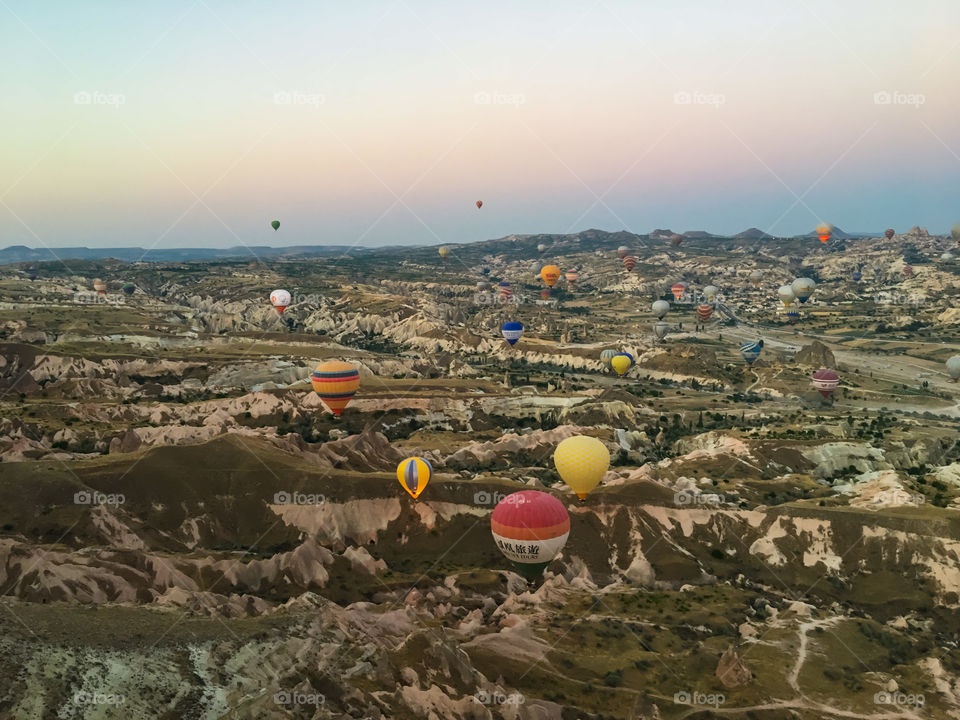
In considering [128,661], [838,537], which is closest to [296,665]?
[128,661]

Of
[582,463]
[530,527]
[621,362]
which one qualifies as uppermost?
[621,362]

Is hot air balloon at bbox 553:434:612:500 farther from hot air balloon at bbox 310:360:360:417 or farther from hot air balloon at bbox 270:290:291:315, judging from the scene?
hot air balloon at bbox 270:290:291:315

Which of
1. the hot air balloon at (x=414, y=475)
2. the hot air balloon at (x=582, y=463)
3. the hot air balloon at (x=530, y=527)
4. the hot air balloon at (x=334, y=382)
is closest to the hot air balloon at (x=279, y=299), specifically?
the hot air balloon at (x=334, y=382)

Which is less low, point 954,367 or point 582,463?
point 954,367

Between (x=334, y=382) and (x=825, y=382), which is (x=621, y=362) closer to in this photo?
(x=825, y=382)

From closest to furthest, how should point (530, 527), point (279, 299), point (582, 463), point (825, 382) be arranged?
point (530, 527) → point (582, 463) → point (825, 382) → point (279, 299)

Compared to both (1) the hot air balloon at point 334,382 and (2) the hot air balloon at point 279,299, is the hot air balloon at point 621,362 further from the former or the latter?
(2) the hot air balloon at point 279,299

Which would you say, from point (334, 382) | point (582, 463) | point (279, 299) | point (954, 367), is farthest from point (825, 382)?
point (279, 299)
